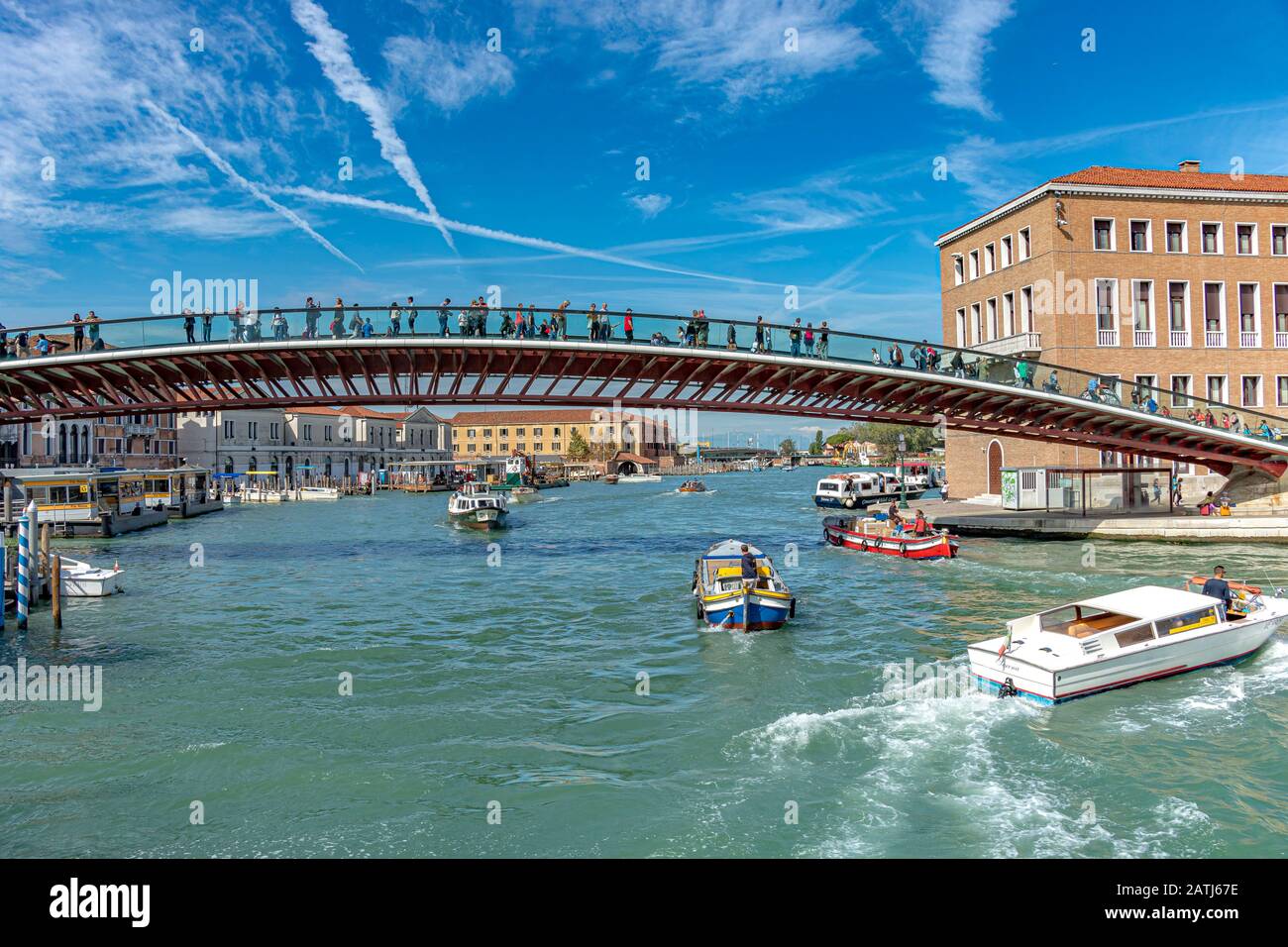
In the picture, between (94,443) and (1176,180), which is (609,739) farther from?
(94,443)

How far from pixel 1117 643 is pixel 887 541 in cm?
1833

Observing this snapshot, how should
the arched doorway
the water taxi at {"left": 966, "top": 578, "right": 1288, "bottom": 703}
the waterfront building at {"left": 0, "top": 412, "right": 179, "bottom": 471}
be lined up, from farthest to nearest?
the waterfront building at {"left": 0, "top": 412, "right": 179, "bottom": 471}, the arched doorway, the water taxi at {"left": 966, "top": 578, "right": 1288, "bottom": 703}

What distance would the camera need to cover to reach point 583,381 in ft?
98.4

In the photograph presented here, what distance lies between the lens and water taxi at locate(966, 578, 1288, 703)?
1291 centimetres

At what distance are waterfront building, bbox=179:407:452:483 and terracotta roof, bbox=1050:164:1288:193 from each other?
220 ft

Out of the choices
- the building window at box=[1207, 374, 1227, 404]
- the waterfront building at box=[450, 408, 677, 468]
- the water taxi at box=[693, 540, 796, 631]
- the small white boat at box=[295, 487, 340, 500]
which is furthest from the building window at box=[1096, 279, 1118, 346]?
the waterfront building at box=[450, 408, 677, 468]

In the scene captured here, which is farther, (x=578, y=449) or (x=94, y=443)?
(x=578, y=449)

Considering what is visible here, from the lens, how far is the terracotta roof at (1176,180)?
4088cm

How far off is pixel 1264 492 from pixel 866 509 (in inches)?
986

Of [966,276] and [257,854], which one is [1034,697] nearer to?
[257,854]

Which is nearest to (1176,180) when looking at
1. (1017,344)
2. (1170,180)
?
(1170,180)

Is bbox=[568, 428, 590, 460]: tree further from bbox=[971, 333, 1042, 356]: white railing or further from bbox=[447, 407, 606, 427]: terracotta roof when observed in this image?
bbox=[971, 333, 1042, 356]: white railing
